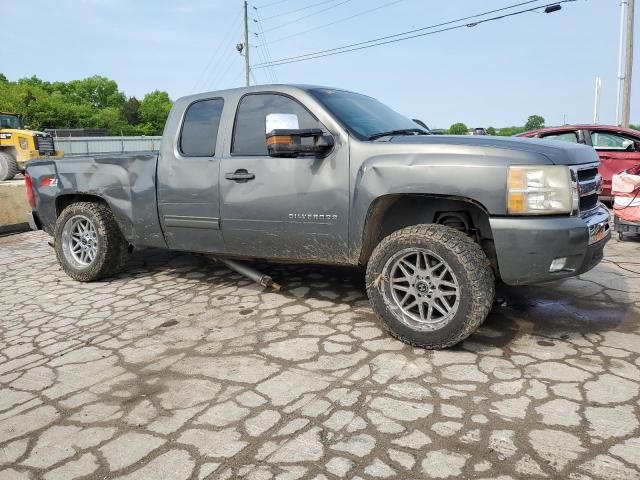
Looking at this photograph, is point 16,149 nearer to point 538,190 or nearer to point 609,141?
point 609,141

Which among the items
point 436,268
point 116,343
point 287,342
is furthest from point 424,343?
point 116,343

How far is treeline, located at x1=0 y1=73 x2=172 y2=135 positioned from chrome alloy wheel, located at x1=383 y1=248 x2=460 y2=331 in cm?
7299

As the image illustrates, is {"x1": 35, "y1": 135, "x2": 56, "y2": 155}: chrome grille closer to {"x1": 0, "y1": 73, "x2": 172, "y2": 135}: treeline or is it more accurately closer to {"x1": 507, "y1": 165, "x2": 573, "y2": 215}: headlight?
{"x1": 507, "y1": 165, "x2": 573, "y2": 215}: headlight

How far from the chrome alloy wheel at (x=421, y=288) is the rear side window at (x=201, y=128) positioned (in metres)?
1.89

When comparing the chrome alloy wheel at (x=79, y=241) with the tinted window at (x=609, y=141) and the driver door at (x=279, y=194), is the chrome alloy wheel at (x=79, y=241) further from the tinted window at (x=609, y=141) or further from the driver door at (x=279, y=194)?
the tinted window at (x=609, y=141)

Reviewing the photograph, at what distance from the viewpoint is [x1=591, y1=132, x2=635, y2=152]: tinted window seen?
28.5 ft

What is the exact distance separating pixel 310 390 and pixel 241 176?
6.11ft

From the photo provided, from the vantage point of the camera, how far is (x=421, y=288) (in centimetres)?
323

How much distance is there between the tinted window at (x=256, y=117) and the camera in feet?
12.7

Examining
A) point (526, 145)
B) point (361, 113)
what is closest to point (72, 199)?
point (361, 113)

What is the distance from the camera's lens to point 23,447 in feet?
7.63

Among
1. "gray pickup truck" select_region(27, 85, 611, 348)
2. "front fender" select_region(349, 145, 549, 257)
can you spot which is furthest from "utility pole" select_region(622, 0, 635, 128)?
"front fender" select_region(349, 145, 549, 257)

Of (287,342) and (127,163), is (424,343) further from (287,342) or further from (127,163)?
(127,163)

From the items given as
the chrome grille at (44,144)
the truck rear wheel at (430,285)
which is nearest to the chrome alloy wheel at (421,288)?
the truck rear wheel at (430,285)
